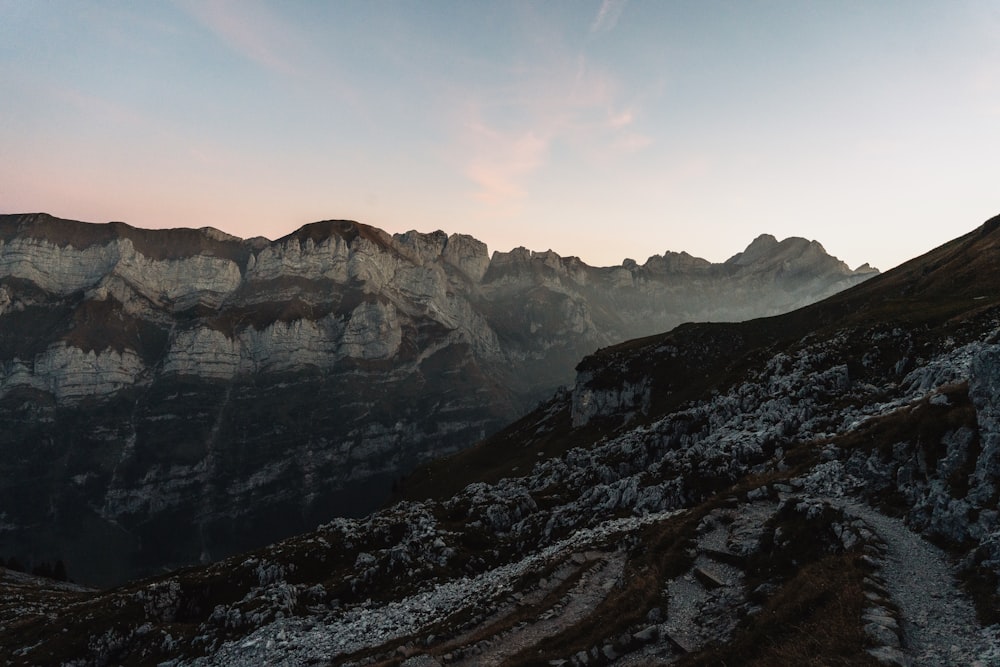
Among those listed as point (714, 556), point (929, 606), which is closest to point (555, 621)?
point (714, 556)

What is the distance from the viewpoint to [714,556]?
28.3 m

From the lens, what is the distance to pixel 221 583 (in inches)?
2299

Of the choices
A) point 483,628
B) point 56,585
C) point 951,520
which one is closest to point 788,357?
point 951,520

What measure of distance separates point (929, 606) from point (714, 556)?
10879 mm

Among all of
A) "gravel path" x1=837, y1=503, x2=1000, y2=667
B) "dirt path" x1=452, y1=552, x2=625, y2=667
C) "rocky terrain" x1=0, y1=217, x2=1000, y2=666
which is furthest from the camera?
"dirt path" x1=452, y1=552, x2=625, y2=667

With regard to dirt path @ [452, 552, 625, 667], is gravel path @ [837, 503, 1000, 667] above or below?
above

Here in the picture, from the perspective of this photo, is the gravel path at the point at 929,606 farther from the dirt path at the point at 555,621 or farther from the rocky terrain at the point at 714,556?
the dirt path at the point at 555,621

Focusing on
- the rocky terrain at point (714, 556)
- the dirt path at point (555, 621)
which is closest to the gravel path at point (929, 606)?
the rocky terrain at point (714, 556)

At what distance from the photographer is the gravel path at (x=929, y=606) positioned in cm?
1547

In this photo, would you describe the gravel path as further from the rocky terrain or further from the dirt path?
the dirt path

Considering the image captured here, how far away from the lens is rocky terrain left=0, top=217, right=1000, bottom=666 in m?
19.5

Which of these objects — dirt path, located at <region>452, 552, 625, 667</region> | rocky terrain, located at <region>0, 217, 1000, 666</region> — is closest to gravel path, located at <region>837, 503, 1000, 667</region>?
rocky terrain, located at <region>0, 217, 1000, 666</region>

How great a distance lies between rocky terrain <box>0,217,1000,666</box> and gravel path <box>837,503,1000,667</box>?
0.09 metres

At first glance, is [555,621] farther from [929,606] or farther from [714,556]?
[929,606]
